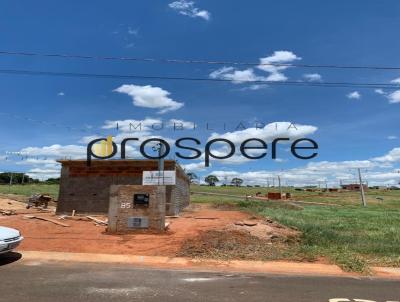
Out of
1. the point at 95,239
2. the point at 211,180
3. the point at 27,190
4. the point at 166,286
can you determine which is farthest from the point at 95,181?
the point at 211,180

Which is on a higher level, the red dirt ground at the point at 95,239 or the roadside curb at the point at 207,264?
the red dirt ground at the point at 95,239

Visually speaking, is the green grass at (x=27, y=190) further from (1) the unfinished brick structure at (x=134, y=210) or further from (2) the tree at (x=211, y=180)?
(2) the tree at (x=211, y=180)

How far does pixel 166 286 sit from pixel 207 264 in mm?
3334

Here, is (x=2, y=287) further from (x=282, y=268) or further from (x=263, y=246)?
(x=263, y=246)

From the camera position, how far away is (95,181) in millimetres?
26219

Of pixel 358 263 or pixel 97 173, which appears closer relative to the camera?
pixel 358 263

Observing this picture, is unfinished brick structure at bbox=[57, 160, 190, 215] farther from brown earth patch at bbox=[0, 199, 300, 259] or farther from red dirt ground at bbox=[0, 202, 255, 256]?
brown earth patch at bbox=[0, 199, 300, 259]

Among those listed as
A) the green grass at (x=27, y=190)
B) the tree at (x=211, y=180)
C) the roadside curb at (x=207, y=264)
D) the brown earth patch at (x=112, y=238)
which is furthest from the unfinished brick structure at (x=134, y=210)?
the tree at (x=211, y=180)

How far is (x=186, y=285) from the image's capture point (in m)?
8.83

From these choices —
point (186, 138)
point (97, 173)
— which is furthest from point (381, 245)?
point (97, 173)

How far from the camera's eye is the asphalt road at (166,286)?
7.76 meters

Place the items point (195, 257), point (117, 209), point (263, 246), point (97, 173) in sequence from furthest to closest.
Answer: point (97, 173) < point (117, 209) < point (263, 246) < point (195, 257)

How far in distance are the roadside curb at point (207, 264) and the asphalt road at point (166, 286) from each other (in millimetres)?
805

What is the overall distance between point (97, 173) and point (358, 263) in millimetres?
18029
